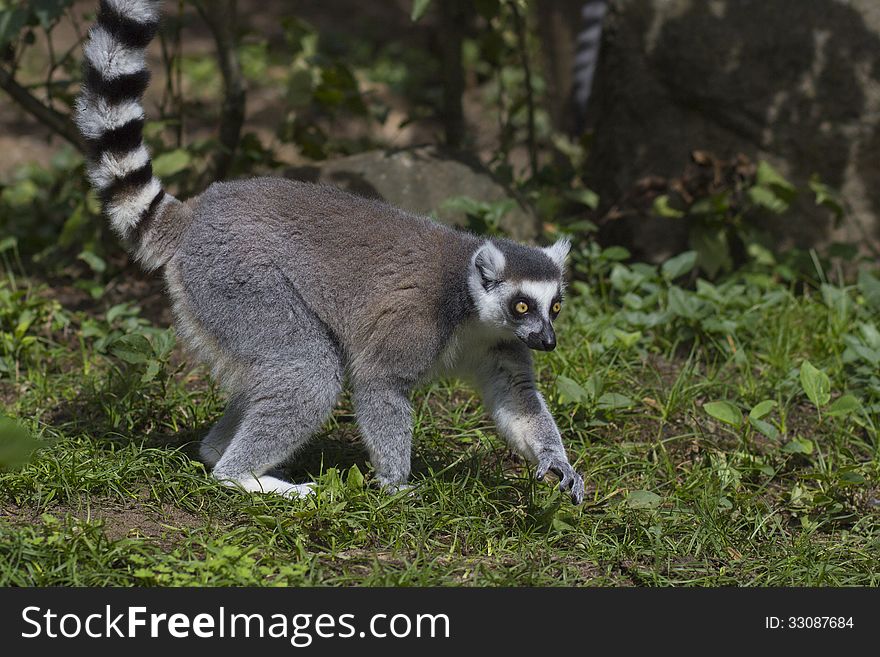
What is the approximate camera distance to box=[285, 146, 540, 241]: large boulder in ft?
21.5

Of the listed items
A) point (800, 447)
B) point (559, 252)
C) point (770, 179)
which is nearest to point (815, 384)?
point (800, 447)

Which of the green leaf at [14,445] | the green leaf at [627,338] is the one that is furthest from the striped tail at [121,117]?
the green leaf at [14,445]

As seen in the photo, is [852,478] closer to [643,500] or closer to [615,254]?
[643,500]

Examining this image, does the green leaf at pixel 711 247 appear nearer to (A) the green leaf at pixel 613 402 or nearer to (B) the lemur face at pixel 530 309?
(A) the green leaf at pixel 613 402

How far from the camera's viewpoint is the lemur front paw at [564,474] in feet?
13.5

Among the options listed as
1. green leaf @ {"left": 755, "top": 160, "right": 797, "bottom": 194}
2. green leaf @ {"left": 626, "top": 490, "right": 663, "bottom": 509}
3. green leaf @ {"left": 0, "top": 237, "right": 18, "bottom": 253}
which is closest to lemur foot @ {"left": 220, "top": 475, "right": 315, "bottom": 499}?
green leaf @ {"left": 626, "top": 490, "right": 663, "bottom": 509}

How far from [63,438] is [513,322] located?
7.12 feet

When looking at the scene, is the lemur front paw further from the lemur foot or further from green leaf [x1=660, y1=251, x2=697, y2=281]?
green leaf [x1=660, y1=251, x2=697, y2=281]

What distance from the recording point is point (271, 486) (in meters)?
4.24

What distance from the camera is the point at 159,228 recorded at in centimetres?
433

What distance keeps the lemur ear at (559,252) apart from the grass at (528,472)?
31.5 inches

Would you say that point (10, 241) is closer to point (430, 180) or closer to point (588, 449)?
point (430, 180)

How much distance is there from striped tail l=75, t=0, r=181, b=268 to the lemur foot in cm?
104
